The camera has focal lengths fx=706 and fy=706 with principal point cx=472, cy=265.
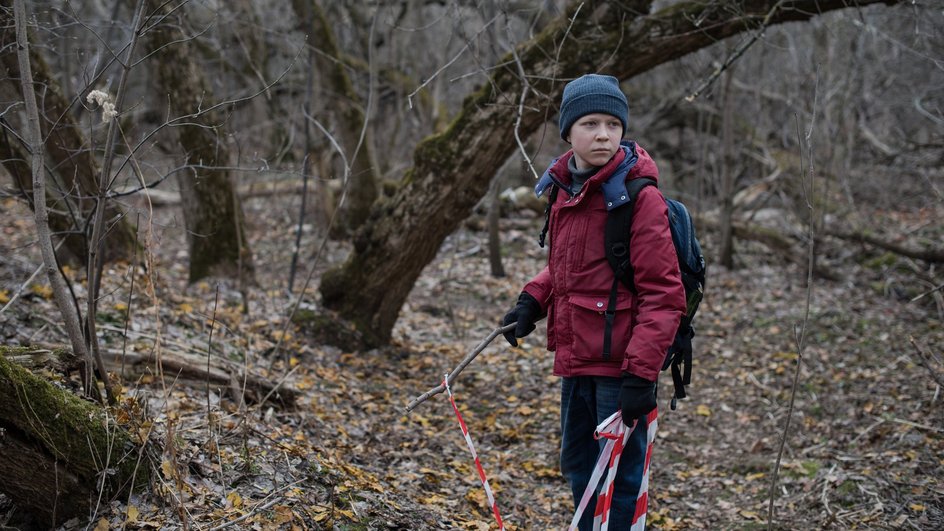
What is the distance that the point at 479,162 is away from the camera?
6.41 m

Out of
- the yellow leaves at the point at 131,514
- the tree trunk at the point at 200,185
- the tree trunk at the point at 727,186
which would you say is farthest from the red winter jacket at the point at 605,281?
the tree trunk at the point at 727,186

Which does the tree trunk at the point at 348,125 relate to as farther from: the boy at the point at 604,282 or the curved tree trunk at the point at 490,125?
the boy at the point at 604,282

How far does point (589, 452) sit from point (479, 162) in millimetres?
3629

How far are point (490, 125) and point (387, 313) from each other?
220cm

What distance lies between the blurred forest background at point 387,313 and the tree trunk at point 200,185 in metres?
0.03

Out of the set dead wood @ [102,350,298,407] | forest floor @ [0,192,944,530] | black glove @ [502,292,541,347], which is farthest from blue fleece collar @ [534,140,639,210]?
dead wood @ [102,350,298,407]

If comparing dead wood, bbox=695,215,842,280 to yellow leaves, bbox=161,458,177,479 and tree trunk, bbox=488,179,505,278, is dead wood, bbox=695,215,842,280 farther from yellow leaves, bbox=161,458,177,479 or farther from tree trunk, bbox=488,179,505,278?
yellow leaves, bbox=161,458,177,479

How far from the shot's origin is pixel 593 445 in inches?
129

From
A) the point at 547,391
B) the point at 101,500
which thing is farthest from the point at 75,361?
the point at 547,391

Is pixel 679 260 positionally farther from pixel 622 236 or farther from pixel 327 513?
pixel 327 513

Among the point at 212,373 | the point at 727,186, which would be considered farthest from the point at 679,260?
the point at 727,186

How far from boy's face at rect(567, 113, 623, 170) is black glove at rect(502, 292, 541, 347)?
697 millimetres

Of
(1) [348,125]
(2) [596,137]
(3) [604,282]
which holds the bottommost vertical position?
(3) [604,282]

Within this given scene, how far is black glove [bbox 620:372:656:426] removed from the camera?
275 cm
